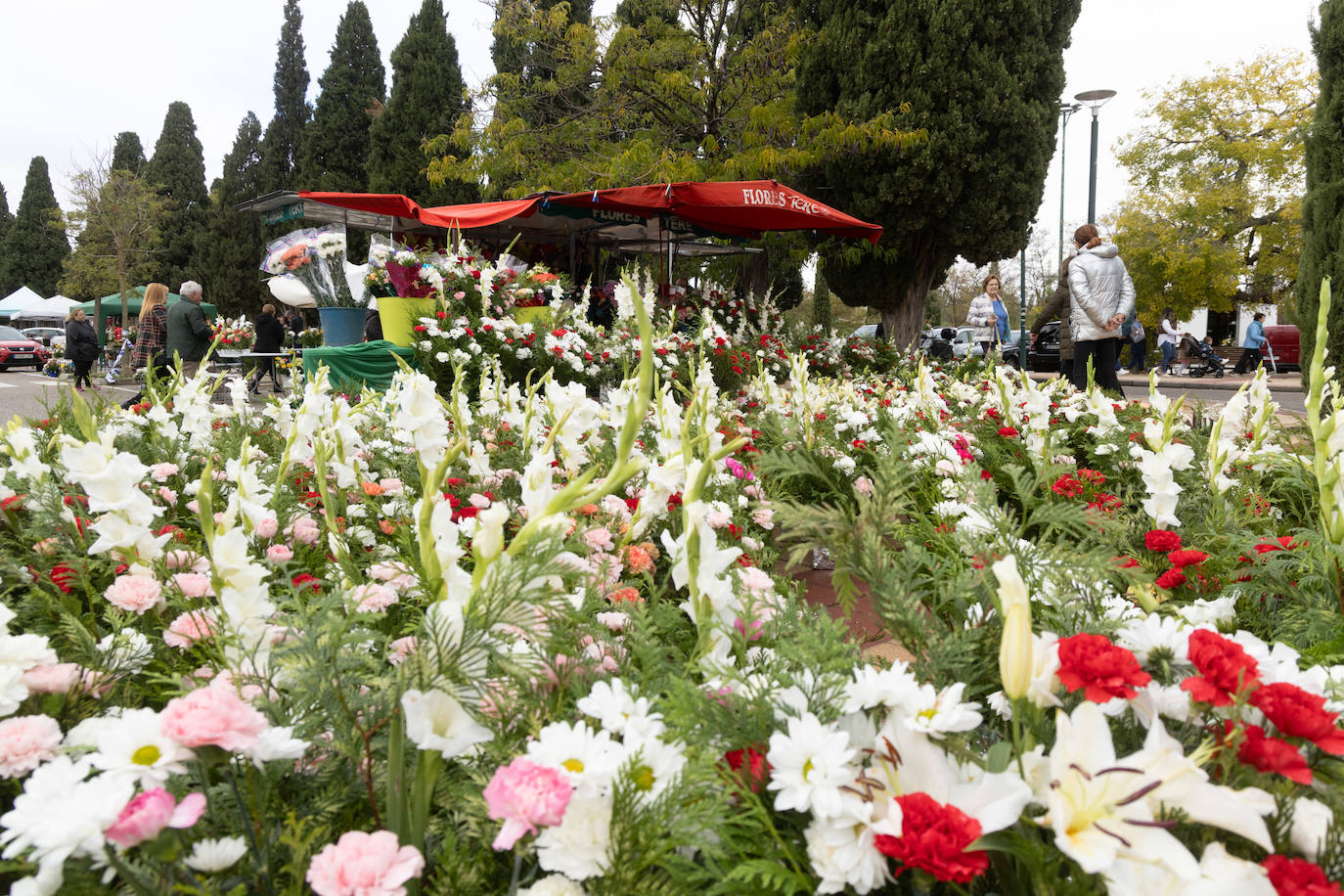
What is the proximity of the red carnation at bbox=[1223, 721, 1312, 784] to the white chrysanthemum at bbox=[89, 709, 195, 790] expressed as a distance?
37.9 inches

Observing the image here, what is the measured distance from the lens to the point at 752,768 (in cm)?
85

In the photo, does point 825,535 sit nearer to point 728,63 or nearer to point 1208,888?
point 1208,888

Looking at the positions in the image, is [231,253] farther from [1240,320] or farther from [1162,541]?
[1240,320]

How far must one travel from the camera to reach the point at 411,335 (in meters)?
5.87

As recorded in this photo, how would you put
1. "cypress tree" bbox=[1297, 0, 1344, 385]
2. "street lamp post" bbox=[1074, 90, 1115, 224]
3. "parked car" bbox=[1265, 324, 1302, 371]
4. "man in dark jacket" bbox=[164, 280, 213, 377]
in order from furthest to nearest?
1. "parked car" bbox=[1265, 324, 1302, 371]
2. "street lamp post" bbox=[1074, 90, 1115, 224]
3. "cypress tree" bbox=[1297, 0, 1344, 385]
4. "man in dark jacket" bbox=[164, 280, 213, 377]

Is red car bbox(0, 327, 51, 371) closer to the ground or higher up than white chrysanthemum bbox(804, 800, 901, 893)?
higher up

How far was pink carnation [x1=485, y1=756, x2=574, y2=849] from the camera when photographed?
0.70m

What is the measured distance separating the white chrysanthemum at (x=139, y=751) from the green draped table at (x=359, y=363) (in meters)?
6.26

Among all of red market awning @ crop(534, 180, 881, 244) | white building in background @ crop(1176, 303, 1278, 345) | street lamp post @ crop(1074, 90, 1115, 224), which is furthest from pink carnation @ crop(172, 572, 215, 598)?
white building in background @ crop(1176, 303, 1278, 345)

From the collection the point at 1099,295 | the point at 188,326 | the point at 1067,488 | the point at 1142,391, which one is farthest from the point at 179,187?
the point at 1067,488

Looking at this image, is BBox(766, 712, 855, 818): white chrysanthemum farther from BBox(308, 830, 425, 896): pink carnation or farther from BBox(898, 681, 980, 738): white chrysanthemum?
BBox(308, 830, 425, 896): pink carnation

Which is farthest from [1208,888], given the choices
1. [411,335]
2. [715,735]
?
[411,335]

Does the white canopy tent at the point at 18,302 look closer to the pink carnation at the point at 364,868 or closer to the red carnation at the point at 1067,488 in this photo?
the red carnation at the point at 1067,488

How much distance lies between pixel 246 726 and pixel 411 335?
5.44 m
